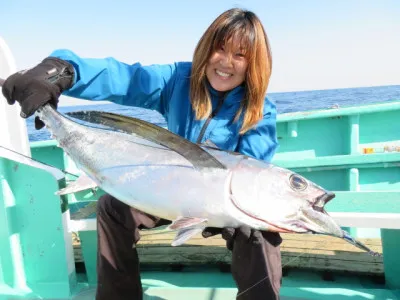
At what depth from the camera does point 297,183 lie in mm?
1490

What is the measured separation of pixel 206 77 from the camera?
2.20 metres

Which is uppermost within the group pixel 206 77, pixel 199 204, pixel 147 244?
pixel 206 77

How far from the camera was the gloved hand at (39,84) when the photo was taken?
178cm

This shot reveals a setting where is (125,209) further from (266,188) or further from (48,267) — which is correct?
(48,267)

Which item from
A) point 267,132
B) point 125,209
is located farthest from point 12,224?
point 267,132

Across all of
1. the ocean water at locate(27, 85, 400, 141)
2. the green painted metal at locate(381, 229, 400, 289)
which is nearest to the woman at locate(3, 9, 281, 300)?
the green painted metal at locate(381, 229, 400, 289)

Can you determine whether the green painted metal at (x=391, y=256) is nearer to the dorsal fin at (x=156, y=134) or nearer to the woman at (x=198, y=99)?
the woman at (x=198, y=99)

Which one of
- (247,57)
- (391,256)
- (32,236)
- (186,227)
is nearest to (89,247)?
(32,236)

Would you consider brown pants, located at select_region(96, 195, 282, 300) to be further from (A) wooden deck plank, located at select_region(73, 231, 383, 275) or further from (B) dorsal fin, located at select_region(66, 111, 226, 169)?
(A) wooden deck plank, located at select_region(73, 231, 383, 275)

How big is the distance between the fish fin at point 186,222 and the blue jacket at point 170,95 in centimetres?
69

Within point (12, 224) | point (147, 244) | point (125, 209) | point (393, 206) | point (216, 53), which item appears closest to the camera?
point (125, 209)

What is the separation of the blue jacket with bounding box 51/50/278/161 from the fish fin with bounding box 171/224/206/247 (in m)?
0.74

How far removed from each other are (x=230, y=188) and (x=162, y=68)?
110 centimetres

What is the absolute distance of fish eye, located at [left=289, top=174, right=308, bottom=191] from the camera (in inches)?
58.2
